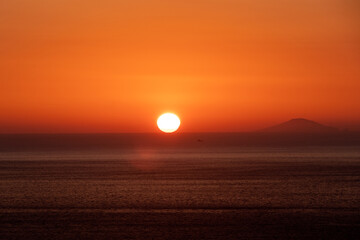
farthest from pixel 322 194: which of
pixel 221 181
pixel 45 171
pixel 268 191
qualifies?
pixel 45 171

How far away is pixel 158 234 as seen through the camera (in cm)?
4116

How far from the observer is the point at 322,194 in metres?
64.4

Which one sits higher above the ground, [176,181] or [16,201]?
[176,181]

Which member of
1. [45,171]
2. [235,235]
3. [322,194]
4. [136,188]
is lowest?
[235,235]

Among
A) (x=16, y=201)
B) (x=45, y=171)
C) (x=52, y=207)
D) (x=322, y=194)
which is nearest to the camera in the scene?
(x=52, y=207)

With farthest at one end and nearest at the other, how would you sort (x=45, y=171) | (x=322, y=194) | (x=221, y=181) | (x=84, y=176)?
(x=45, y=171), (x=84, y=176), (x=221, y=181), (x=322, y=194)

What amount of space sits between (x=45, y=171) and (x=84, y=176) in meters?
12.9

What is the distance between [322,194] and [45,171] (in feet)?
165

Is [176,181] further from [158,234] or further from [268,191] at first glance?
[158,234]

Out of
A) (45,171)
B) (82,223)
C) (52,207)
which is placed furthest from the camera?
(45,171)

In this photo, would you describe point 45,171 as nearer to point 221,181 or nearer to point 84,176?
point 84,176

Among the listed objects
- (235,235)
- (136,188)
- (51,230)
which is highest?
(136,188)

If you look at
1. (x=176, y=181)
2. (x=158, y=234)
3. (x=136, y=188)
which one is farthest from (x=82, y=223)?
(x=176, y=181)

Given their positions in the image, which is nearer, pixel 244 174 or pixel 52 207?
pixel 52 207
